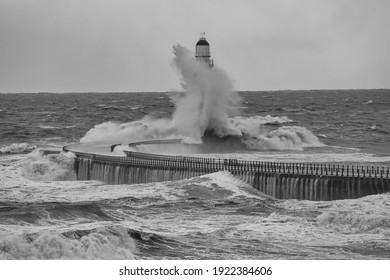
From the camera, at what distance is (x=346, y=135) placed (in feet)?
242

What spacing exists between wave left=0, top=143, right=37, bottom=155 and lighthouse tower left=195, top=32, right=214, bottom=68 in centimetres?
1616

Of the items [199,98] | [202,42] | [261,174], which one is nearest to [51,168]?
[261,174]

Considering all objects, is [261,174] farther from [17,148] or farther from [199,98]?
[17,148]

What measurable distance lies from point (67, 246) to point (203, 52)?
44652 millimetres

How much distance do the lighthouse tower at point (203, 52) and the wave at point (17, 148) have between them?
16.2 metres

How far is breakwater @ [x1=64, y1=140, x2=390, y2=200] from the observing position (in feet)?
112

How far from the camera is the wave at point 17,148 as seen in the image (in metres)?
60.2

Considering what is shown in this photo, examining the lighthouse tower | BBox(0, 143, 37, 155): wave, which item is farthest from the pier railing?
the lighthouse tower

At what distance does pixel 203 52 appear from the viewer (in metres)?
65.9

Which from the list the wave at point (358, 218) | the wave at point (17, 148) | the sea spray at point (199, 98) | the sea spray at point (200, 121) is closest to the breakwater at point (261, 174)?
the wave at point (358, 218)

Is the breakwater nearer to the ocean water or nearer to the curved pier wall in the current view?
the curved pier wall

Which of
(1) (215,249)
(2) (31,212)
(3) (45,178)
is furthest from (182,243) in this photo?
(3) (45,178)

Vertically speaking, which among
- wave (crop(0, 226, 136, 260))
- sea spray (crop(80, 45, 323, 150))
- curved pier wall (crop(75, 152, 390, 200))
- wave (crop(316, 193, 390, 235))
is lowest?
wave (crop(0, 226, 136, 260))

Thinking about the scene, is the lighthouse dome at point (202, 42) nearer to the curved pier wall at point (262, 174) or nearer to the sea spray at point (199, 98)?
the sea spray at point (199, 98)
